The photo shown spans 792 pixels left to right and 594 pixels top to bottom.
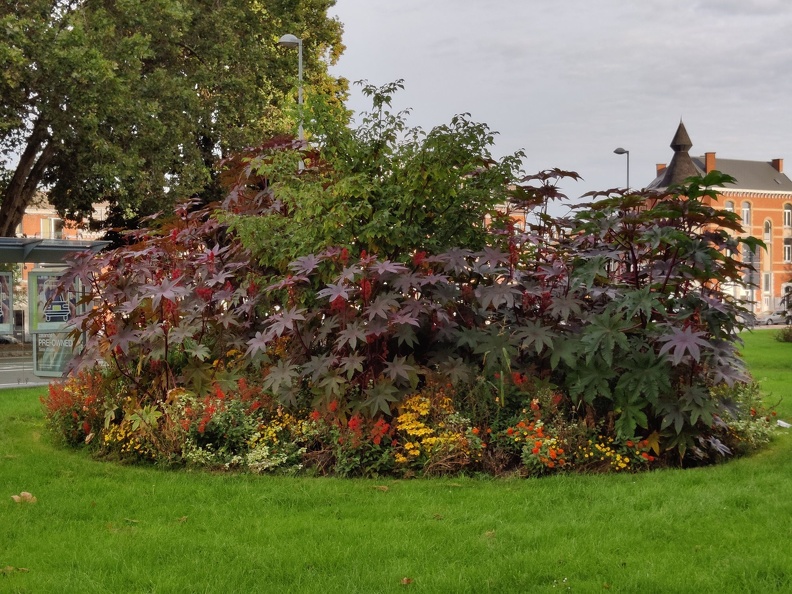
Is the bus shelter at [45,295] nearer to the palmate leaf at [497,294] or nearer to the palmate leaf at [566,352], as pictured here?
the palmate leaf at [497,294]

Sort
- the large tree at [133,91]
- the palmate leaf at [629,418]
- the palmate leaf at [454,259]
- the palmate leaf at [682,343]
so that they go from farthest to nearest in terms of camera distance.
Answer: the large tree at [133,91]
the palmate leaf at [454,259]
the palmate leaf at [629,418]
the palmate leaf at [682,343]

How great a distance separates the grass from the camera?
14.1 feet

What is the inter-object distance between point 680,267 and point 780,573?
3509 mm

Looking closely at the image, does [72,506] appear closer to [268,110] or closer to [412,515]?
[412,515]

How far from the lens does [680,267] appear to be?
24.3 feet

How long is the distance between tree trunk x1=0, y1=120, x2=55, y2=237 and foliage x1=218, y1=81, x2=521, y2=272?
1828 centimetres

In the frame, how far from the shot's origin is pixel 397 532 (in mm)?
5066

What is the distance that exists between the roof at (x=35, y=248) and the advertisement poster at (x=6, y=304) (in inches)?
43.2

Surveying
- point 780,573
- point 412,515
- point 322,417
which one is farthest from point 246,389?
point 780,573

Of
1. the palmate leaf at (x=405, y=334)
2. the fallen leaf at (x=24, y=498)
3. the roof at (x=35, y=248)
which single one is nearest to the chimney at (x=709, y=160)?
the roof at (x=35, y=248)

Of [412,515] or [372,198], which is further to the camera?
[372,198]

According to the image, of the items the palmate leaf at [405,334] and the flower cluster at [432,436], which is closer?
the flower cluster at [432,436]

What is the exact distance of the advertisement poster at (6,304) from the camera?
16.9 meters

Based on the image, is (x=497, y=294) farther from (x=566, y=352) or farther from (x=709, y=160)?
(x=709, y=160)
